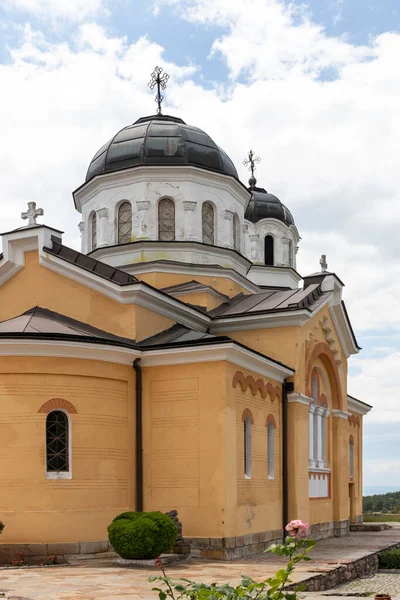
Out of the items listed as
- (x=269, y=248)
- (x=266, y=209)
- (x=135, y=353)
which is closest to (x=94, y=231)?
(x=135, y=353)

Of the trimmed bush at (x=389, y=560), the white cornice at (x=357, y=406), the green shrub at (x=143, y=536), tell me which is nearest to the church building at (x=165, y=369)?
the green shrub at (x=143, y=536)

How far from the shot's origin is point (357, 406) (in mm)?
30844

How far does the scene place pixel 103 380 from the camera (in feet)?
57.6

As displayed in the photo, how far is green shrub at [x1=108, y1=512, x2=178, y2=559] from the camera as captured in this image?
14959 mm

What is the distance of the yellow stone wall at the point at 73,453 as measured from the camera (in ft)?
53.3

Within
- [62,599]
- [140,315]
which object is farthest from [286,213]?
[62,599]

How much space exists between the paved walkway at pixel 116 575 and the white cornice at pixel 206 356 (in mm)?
4226

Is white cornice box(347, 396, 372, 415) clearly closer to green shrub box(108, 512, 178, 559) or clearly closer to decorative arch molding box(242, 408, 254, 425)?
decorative arch molding box(242, 408, 254, 425)

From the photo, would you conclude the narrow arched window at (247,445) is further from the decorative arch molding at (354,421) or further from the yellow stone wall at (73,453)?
the decorative arch molding at (354,421)

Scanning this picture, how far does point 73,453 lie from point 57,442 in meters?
0.41

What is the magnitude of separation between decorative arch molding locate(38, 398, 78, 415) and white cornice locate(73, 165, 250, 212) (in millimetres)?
9284

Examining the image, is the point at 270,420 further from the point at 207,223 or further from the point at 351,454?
the point at 351,454

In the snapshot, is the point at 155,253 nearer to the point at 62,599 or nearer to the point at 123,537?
the point at 123,537

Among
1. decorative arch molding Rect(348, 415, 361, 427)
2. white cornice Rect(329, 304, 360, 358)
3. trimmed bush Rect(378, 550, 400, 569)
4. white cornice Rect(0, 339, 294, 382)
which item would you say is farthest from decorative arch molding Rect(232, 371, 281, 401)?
decorative arch molding Rect(348, 415, 361, 427)
